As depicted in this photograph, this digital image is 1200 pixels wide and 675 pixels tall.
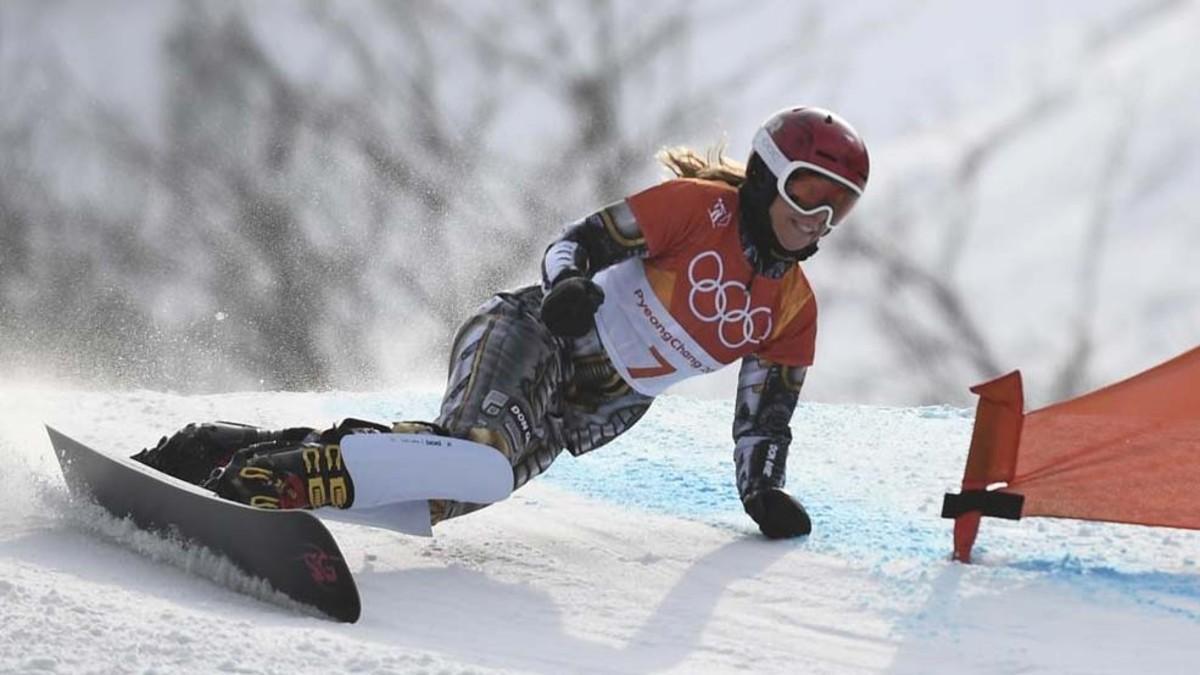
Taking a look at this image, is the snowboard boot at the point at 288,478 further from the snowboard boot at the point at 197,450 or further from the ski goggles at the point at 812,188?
the ski goggles at the point at 812,188

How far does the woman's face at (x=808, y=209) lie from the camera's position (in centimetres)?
321

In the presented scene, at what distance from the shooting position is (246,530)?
257cm

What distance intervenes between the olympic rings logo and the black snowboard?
1107 millimetres

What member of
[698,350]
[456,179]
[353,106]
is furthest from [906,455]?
[353,106]

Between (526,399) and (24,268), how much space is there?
1248 cm

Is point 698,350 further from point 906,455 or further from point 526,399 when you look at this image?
point 906,455

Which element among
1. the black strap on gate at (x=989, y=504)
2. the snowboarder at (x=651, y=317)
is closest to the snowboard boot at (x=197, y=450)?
the snowboarder at (x=651, y=317)

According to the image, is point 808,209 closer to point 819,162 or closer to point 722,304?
point 819,162

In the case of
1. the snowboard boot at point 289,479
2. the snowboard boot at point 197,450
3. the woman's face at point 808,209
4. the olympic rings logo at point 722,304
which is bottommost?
the snowboard boot at point 289,479

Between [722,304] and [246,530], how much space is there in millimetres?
1171

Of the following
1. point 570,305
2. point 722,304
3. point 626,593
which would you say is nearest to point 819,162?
point 722,304

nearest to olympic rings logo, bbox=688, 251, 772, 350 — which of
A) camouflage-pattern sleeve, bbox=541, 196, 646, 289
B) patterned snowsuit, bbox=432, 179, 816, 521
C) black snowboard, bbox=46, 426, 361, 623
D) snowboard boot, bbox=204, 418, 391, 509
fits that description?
patterned snowsuit, bbox=432, 179, 816, 521

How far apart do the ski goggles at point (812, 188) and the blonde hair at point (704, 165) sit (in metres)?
0.18

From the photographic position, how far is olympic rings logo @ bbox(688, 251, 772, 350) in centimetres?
331
